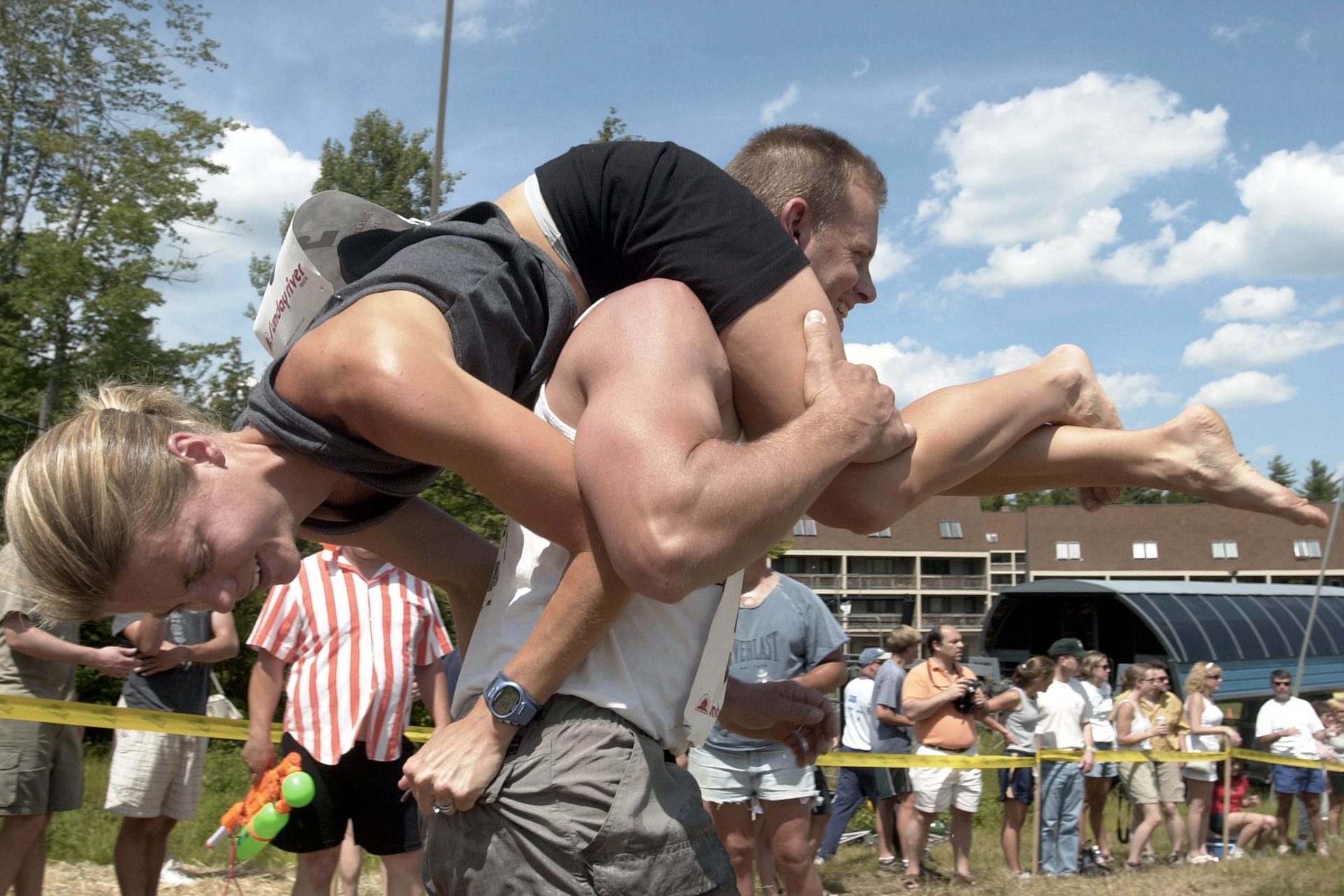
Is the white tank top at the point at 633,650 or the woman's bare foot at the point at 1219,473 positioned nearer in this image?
the white tank top at the point at 633,650

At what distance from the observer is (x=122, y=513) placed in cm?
165

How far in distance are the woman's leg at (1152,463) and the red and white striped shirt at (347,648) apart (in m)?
3.10

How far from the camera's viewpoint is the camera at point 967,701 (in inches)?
318

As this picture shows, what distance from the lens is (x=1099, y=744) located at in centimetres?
962

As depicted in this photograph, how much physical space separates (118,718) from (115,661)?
261 millimetres

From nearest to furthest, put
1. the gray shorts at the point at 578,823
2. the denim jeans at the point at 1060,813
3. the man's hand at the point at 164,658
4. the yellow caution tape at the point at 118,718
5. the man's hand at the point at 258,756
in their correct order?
the gray shorts at the point at 578,823, the yellow caution tape at the point at 118,718, the man's hand at the point at 258,756, the man's hand at the point at 164,658, the denim jeans at the point at 1060,813

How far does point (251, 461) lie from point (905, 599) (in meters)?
58.4

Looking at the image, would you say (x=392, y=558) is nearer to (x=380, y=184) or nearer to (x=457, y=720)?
(x=457, y=720)

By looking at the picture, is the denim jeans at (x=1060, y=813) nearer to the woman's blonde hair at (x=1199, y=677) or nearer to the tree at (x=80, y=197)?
the woman's blonde hair at (x=1199, y=677)

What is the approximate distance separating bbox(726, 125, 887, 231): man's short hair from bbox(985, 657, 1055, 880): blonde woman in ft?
23.3

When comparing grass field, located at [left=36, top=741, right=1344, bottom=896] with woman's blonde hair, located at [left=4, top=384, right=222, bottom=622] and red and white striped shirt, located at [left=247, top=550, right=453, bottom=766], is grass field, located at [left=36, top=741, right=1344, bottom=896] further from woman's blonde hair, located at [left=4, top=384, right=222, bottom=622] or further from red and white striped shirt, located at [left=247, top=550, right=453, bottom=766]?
woman's blonde hair, located at [left=4, top=384, right=222, bottom=622]

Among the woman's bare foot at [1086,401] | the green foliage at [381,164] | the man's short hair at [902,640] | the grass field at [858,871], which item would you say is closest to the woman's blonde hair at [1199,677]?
the grass field at [858,871]

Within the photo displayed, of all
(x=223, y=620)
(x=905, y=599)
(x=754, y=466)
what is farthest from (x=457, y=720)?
(x=905, y=599)

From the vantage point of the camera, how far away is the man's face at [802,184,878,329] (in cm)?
231
